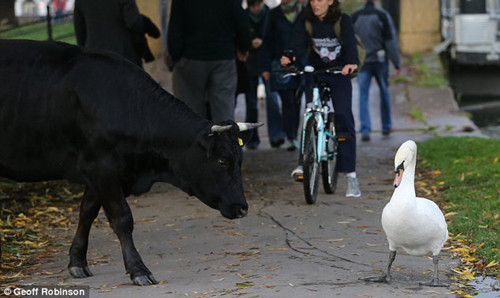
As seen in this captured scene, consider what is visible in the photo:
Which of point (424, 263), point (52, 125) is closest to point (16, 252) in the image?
point (52, 125)

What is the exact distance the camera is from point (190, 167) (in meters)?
7.73

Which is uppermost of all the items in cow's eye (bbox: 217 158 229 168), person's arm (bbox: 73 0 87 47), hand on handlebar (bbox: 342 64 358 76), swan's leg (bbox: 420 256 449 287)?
person's arm (bbox: 73 0 87 47)

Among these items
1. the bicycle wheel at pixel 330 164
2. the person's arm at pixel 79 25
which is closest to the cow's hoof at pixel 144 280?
the bicycle wheel at pixel 330 164

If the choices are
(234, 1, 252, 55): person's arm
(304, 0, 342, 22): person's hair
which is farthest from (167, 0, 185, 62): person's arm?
(304, 0, 342, 22): person's hair

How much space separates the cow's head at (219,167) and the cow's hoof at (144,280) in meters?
0.66

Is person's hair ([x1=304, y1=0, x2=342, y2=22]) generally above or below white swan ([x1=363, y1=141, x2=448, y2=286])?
above

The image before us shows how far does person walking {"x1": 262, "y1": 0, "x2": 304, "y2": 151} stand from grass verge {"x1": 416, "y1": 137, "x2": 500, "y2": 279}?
1832mm

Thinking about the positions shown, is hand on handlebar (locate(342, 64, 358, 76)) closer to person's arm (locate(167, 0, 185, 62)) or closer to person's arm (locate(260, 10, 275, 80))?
person's arm (locate(167, 0, 185, 62))

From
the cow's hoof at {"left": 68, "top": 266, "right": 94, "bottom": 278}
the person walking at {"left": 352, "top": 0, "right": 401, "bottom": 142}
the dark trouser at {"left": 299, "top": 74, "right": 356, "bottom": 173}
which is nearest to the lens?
the cow's hoof at {"left": 68, "top": 266, "right": 94, "bottom": 278}

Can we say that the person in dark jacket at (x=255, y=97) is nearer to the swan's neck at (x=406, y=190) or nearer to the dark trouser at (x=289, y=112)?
the dark trouser at (x=289, y=112)

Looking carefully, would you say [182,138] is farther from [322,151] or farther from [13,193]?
[13,193]

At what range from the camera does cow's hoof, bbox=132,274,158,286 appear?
24.7 feet

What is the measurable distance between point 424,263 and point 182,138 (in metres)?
1.98

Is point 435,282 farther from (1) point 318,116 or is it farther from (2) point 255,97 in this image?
(2) point 255,97
